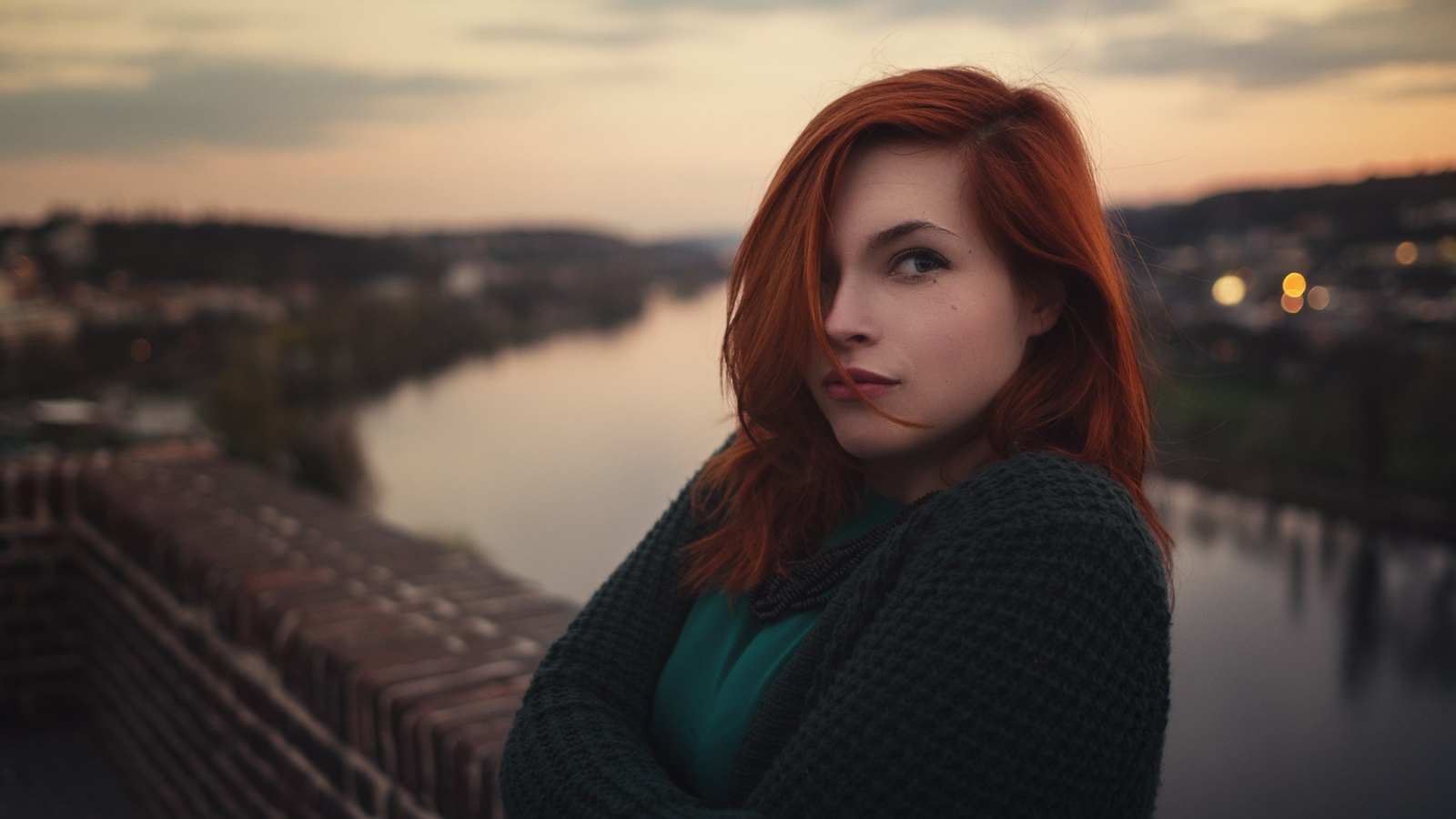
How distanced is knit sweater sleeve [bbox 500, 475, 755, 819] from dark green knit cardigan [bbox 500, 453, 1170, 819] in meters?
0.11

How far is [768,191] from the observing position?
2.93 feet

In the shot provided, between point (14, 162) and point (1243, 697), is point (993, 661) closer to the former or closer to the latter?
point (14, 162)

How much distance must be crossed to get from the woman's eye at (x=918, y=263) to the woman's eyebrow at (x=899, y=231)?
0.02 m

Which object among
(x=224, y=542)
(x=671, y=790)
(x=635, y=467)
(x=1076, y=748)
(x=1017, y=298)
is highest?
(x=1017, y=298)

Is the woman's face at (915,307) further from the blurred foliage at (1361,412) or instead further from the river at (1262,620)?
A: the blurred foliage at (1361,412)

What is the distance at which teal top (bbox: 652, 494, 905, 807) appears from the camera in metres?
0.85

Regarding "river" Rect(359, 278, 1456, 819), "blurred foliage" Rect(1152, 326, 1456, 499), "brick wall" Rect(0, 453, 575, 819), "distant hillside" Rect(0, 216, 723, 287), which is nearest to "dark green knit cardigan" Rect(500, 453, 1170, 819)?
"distant hillside" Rect(0, 216, 723, 287)

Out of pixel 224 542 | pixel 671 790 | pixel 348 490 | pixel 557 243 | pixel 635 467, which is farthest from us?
pixel 635 467

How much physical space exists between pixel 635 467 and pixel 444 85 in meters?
22.8

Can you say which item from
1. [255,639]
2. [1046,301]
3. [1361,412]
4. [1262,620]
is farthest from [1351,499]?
[1046,301]

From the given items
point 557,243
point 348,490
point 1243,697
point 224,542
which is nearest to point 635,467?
point 348,490

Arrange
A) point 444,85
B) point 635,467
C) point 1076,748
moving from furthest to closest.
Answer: point 444,85 < point 635,467 < point 1076,748

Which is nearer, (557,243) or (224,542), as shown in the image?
(224,542)

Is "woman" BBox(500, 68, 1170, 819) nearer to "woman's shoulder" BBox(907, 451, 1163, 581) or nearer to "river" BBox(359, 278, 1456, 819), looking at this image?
"woman's shoulder" BBox(907, 451, 1163, 581)
